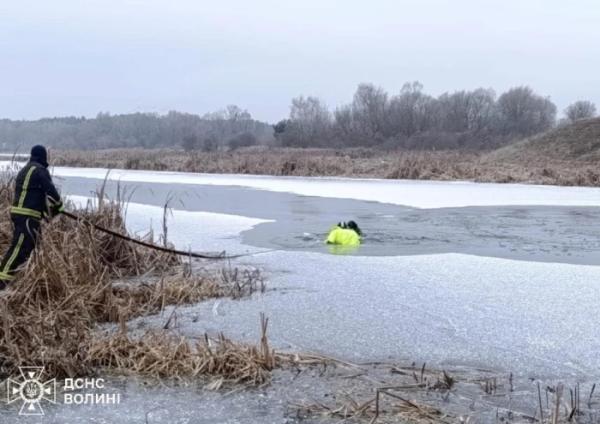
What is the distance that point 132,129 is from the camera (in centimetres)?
10500

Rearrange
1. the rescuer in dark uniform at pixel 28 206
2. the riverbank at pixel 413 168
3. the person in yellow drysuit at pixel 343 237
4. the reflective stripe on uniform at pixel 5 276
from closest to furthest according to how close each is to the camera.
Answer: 1. the reflective stripe on uniform at pixel 5 276
2. the rescuer in dark uniform at pixel 28 206
3. the person in yellow drysuit at pixel 343 237
4. the riverbank at pixel 413 168

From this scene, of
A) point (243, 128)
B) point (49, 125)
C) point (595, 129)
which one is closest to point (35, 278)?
point (595, 129)

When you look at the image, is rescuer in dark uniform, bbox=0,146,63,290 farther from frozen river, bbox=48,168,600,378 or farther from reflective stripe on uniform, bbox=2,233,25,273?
frozen river, bbox=48,168,600,378

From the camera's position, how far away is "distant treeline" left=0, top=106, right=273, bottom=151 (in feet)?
306

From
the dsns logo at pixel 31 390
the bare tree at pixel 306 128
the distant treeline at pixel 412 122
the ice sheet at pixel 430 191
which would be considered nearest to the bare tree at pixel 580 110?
the distant treeline at pixel 412 122

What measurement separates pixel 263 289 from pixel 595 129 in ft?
97.5

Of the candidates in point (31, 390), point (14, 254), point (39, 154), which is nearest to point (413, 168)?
point (39, 154)

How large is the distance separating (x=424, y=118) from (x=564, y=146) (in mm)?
38634

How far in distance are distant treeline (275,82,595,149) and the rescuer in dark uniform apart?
59042 millimetres

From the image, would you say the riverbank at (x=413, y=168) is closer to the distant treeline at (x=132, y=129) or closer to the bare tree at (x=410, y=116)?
the bare tree at (x=410, y=116)

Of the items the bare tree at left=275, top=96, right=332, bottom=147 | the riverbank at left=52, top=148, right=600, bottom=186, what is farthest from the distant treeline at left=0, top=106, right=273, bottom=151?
the riverbank at left=52, top=148, right=600, bottom=186

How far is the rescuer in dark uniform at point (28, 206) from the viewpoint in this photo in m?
5.88

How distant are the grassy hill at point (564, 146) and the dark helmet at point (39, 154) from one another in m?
26.7

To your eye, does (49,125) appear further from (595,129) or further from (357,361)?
(357,361)
